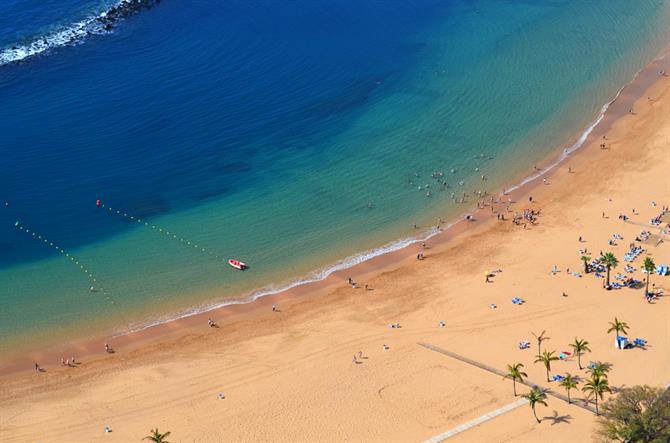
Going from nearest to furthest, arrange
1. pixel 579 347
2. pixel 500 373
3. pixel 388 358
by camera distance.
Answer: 1. pixel 579 347
2. pixel 500 373
3. pixel 388 358

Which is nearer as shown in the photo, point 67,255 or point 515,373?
point 515,373

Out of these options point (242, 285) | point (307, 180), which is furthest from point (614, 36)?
point (242, 285)

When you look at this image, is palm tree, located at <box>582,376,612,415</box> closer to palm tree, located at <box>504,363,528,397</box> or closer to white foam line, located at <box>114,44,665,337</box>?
palm tree, located at <box>504,363,528,397</box>

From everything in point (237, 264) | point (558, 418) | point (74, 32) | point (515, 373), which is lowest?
point (558, 418)

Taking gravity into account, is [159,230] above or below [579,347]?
above

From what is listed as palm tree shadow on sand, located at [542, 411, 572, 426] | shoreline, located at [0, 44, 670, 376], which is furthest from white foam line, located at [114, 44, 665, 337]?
palm tree shadow on sand, located at [542, 411, 572, 426]

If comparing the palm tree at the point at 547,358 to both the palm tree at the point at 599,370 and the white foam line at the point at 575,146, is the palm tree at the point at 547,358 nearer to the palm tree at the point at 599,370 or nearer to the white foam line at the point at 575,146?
the palm tree at the point at 599,370

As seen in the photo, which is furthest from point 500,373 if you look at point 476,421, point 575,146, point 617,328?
point 575,146

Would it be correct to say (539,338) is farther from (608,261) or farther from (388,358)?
(388,358)
